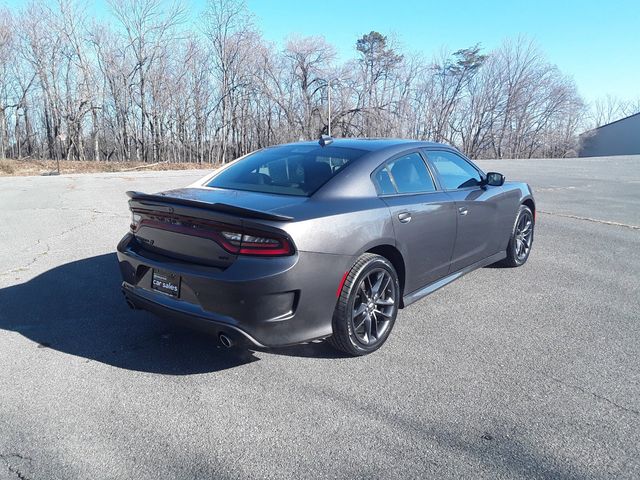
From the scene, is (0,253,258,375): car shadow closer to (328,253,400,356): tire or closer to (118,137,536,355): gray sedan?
(118,137,536,355): gray sedan

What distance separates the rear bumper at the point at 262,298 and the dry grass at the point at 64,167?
28050mm

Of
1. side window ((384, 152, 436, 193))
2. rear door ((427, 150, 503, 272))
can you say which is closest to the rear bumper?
side window ((384, 152, 436, 193))

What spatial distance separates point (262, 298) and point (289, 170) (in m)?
1.31

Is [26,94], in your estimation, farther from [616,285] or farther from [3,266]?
[616,285]

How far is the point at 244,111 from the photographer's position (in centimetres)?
4681

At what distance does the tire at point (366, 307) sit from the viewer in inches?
114

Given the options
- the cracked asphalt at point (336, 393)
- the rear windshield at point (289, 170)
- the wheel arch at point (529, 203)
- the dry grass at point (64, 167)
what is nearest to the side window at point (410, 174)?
the rear windshield at point (289, 170)

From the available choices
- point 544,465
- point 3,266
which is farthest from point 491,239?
point 3,266

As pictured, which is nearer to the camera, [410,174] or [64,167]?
[410,174]

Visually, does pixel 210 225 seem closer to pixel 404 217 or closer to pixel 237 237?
pixel 237 237

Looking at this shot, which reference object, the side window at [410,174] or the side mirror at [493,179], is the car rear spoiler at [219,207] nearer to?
the side window at [410,174]

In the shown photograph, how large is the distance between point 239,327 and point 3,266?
4.28m

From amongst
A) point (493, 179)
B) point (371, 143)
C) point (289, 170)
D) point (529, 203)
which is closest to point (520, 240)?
point (529, 203)

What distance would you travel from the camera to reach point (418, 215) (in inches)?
136
